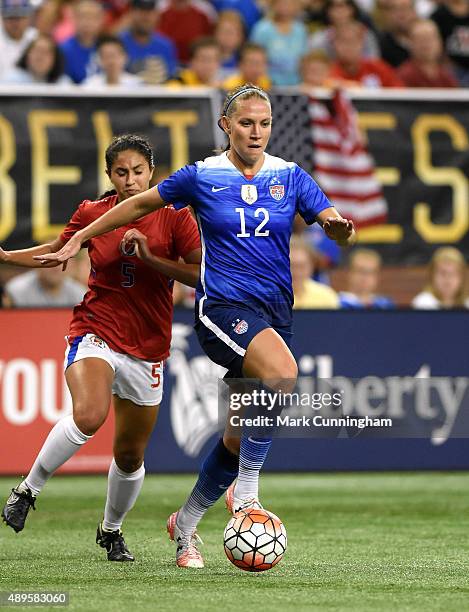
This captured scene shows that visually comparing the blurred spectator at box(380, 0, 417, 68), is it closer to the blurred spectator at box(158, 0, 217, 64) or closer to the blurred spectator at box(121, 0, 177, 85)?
the blurred spectator at box(158, 0, 217, 64)

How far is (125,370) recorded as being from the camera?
25.0ft

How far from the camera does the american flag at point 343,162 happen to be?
1457 centimetres

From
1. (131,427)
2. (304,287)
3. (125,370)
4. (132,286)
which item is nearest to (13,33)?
(304,287)

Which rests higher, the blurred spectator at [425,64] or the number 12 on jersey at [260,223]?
the blurred spectator at [425,64]

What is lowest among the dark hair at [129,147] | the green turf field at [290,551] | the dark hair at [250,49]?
the green turf field at [290,551]

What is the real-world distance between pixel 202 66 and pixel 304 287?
3.40 metres

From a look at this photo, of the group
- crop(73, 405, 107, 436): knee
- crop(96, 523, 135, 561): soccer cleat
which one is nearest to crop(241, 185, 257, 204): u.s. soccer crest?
crop(73, 405, 107, 436): knee

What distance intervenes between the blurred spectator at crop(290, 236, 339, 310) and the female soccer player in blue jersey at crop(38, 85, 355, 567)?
5595 millimetres

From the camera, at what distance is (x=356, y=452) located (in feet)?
41.0

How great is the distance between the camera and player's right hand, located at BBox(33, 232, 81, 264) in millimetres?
7086

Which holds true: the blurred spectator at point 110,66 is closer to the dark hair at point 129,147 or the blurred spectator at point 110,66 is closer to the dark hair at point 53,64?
the dark hair at point 53,64

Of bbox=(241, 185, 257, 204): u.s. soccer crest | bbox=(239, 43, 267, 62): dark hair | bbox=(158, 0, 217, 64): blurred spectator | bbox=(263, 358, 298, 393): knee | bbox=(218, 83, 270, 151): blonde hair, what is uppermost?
bbox=(158, 0, 217, 64): blurred spectator

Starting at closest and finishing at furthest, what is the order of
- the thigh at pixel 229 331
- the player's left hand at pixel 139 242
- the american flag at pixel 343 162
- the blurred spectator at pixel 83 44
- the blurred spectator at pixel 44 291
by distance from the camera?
the thigh at pixel 229 331, the player's left hand at pixel 139 242, the blurred spectator at pixel 44 291, the american flag at pixel 343 162, the blurred spectator at pixel 83 44

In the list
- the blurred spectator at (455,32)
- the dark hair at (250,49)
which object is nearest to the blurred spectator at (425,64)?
the blurred spectator at (455,32)
